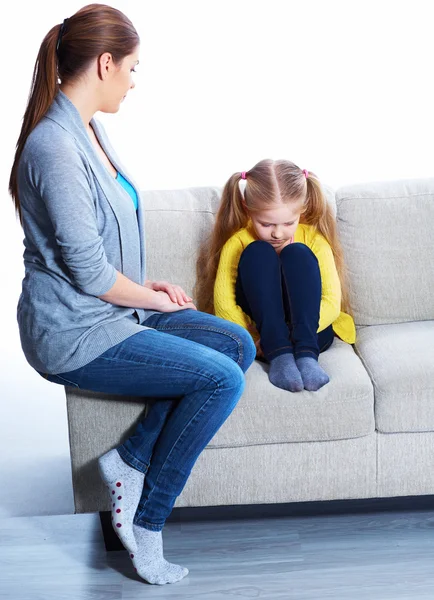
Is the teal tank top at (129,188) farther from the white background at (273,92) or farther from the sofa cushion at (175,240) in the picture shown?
the white background at (273,92)

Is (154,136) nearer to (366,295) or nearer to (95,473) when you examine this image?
(366,295)

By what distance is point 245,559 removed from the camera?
2062 millimetres

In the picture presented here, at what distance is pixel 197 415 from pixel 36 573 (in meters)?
0.58

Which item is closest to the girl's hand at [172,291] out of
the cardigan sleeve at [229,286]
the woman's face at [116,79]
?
the cardigan sleeve at [229,286]

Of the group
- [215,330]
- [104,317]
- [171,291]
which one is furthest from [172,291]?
[104,317]

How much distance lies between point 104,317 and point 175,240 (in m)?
0.57

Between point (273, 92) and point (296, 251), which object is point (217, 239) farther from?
point (273, 92)

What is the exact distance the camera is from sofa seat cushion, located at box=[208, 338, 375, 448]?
80.4 inches

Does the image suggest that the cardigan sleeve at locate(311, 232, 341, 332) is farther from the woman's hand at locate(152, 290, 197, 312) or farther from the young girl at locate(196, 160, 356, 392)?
the woman's hand at locate(152, 290, 197, 312)

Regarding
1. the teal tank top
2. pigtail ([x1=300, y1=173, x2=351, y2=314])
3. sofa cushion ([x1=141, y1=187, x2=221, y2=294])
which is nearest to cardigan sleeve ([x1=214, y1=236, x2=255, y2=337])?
sofa cushion ([x1=141, y1=187, x2=221, y2=294])

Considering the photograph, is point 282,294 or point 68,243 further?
point 282,294

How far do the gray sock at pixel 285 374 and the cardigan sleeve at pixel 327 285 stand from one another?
217mm

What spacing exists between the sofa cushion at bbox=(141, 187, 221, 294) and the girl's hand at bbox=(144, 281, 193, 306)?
0.77 feet

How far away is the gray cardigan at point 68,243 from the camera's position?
1.82m
